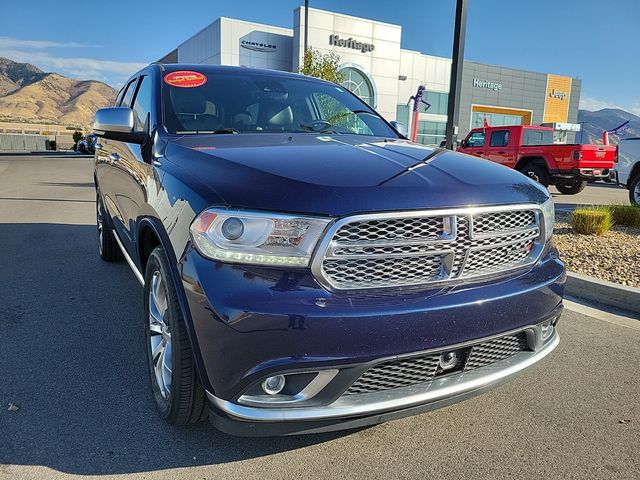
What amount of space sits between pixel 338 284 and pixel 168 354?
39.1 inches

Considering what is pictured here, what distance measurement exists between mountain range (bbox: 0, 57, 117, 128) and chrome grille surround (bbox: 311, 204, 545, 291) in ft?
370

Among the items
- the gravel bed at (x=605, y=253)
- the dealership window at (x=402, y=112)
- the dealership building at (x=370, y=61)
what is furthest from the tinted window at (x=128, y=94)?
the dealership window at (x=402, y=112)

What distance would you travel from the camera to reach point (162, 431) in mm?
2463

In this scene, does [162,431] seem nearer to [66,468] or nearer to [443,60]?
[66,468]

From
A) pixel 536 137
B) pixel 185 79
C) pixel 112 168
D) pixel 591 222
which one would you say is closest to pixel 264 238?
pixel 185 79

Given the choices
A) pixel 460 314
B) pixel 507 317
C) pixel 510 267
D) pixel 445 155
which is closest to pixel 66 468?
pixel 460 314

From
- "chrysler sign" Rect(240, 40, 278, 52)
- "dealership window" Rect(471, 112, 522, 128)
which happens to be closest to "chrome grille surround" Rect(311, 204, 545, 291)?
"chrysler sign" Rect(240, 40, 278, 52)

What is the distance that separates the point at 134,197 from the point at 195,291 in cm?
145

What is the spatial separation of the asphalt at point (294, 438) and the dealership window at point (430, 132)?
38.2 m

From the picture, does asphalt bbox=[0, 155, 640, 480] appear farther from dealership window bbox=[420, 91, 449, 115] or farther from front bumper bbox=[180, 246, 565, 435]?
dealership window bbox=[420, 91, 449, 115]

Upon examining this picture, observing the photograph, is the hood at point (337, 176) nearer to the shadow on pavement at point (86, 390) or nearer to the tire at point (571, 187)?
the shadow on pavement at point (86, 390)

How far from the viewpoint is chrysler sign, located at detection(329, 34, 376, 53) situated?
105 ft

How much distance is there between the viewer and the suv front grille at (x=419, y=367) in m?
1.97

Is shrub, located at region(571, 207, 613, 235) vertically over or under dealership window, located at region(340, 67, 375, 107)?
under
